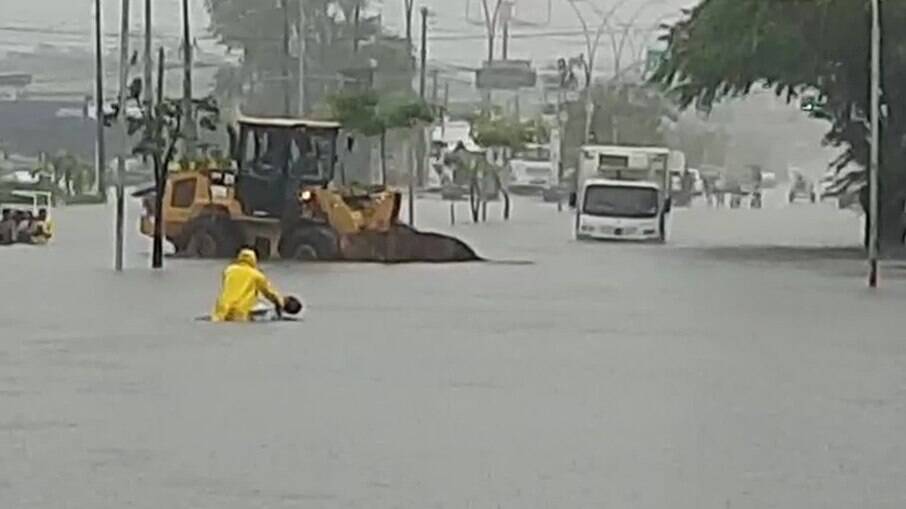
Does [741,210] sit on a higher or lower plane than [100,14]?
lower

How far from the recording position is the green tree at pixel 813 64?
183 feet

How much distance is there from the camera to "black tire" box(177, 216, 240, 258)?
48.7m

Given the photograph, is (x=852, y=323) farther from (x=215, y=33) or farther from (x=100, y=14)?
(x=215, y=33)

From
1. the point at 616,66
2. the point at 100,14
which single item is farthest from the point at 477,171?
the point at 616,66

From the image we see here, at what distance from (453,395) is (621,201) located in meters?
47.3

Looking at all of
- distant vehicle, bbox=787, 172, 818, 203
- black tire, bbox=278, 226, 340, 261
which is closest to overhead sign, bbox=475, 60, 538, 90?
distant vehicle, bbox=787, 172, 818, 203

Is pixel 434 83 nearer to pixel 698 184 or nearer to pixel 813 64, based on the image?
pixel 698 184

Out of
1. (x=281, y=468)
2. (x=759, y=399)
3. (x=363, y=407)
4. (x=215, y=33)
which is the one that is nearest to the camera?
(x=281, y=468)

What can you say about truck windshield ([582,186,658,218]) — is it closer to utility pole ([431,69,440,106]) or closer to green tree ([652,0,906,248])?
green tree ([652,0,906,248])

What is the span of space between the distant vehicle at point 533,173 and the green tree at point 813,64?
55.7 m

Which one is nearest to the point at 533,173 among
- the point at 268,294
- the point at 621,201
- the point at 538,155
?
the point at 538,155

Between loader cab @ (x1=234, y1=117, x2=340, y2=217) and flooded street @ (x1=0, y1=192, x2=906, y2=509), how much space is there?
7.67 meters

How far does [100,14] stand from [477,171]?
1547cm

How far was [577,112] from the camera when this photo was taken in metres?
132
